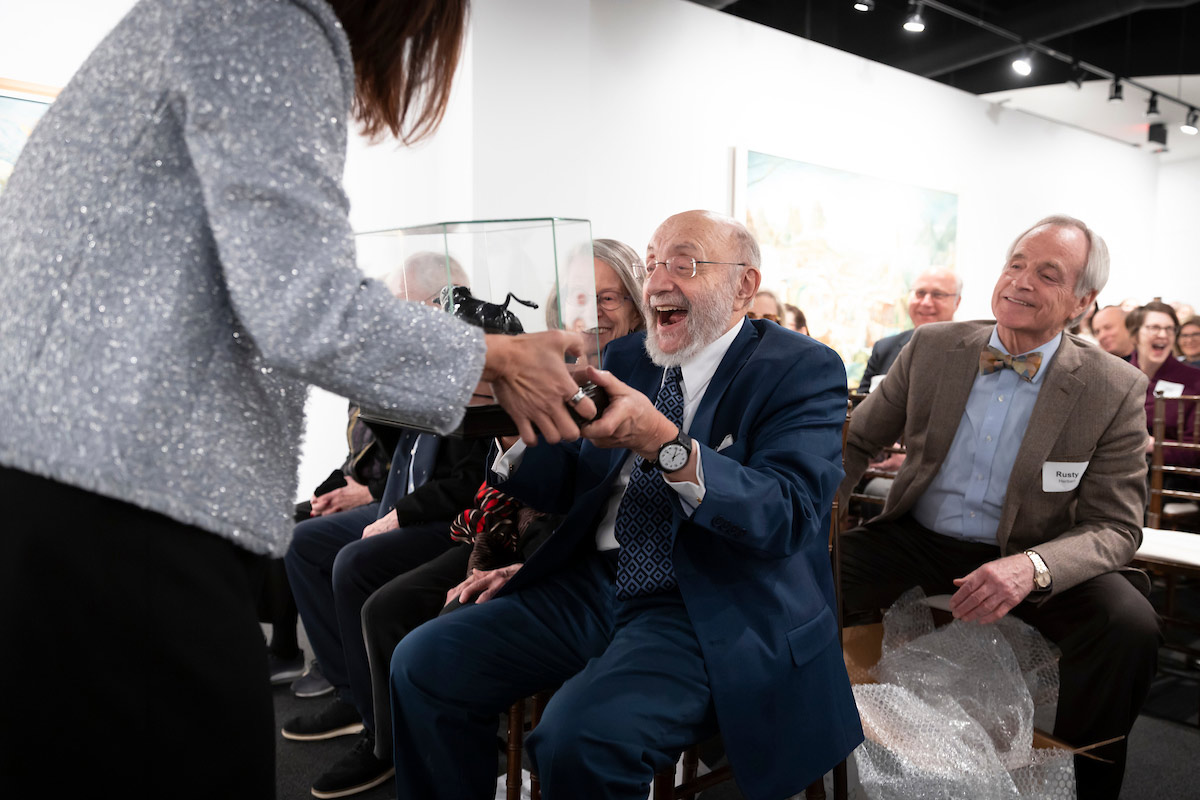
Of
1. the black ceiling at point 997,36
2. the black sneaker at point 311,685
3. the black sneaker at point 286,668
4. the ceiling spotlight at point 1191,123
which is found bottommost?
the black sneaker at point 286,668

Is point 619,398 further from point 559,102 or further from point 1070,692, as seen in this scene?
point 559,102

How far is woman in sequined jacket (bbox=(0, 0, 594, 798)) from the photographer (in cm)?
84

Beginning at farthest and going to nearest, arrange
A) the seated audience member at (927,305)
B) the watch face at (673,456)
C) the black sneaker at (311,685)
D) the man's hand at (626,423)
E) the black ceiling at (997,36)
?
the black ceiling at (997,36) < the seated audience member at (927,305) < the black sneaker at (311,685) < the watch face at (673,456) < the man's hand at (626,423)

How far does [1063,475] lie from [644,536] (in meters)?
1.25

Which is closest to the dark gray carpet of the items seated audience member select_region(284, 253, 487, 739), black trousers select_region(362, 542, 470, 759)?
seated audience member select_region(284, 253, 487, 739)

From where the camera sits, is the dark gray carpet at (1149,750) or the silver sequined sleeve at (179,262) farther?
the dark gray carpet at (1149,750)

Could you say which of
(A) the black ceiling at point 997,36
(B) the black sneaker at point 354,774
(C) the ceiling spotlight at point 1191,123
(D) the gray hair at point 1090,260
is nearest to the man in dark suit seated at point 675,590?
(B) the black sneaker at point 354,774

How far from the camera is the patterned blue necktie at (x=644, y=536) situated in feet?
5.75

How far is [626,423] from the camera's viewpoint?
4.63 ft

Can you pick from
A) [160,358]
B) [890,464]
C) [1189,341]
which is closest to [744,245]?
[160,358]

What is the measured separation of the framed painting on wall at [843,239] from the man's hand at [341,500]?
334cm

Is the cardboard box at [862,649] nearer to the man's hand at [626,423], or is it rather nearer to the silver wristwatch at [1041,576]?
the silver wristwatch at [1041,576]

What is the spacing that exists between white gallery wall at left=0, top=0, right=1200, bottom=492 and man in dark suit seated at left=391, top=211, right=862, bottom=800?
7.87 ft

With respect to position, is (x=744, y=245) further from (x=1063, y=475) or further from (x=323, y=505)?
(x=323, y=505)
